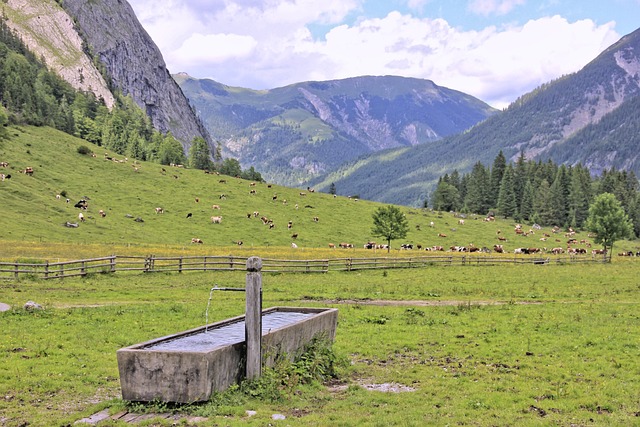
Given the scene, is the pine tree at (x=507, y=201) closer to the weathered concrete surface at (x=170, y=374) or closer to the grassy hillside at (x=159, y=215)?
the grassy hillside at (x=159, y=215)

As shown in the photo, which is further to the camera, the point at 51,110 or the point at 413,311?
the point at 51,110

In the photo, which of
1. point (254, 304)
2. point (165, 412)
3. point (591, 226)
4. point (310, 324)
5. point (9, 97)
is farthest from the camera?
point (9, 97)

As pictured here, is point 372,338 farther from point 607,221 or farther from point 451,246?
point 451,246

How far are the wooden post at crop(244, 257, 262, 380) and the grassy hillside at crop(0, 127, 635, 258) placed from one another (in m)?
43.1

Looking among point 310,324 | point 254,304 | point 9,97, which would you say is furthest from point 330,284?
point 9,97

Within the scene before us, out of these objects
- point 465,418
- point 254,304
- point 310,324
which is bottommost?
point 465,418

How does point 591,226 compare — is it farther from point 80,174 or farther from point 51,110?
point 51,110

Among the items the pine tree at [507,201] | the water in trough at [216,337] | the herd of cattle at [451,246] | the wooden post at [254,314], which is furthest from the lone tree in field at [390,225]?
the pine tree at [507,201]

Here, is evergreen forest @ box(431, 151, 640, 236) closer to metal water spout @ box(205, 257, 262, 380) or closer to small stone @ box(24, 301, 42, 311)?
small stone @ box(24, 301, 42, 311)

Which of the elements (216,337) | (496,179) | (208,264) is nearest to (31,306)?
(216,337)

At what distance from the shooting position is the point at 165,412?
41.8 ft

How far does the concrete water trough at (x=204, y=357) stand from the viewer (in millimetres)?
12906

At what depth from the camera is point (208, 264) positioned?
50156mm

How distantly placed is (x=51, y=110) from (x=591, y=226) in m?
135
